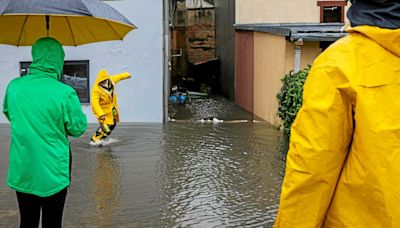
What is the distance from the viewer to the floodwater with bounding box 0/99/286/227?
5457mm

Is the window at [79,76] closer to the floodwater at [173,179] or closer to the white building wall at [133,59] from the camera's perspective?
the white building wall at [133,59]

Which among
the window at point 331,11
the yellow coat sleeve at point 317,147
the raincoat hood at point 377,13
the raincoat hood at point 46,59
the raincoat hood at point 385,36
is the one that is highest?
the window at point 331,11

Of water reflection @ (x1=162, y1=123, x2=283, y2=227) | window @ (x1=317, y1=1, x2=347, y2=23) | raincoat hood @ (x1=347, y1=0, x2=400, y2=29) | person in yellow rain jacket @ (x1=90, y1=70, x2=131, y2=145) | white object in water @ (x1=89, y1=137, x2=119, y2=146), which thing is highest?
window @ (x1=317, y1=1, x2=347, y2=23)

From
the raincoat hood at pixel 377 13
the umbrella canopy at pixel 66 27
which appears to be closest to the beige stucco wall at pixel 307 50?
the umbrella canopy at pixel 66 27

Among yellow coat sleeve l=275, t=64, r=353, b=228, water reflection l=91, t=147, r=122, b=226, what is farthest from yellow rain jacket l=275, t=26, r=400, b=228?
water reflection l=91, t=147, r=122, b=226

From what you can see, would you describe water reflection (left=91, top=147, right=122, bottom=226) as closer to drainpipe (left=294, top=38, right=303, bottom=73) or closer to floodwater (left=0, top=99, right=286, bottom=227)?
floodwater (left=0, top=99, right=286, bottom=227)

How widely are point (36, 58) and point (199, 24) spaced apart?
21.7 metres

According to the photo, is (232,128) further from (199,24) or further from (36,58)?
(199,24)

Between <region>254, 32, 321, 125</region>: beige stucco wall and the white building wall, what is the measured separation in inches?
98.9

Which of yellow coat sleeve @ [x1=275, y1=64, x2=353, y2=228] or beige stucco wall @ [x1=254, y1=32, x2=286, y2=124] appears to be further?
beige stucco wall @ [x1=254, y1=32, x2=286, y2=124]

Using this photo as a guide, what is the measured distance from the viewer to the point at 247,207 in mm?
5797

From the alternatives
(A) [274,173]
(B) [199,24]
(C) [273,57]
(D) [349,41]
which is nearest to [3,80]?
(C) [273,57]

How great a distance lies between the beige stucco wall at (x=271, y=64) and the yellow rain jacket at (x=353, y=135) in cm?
1005

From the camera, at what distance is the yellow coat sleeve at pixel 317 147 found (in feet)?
5.88
